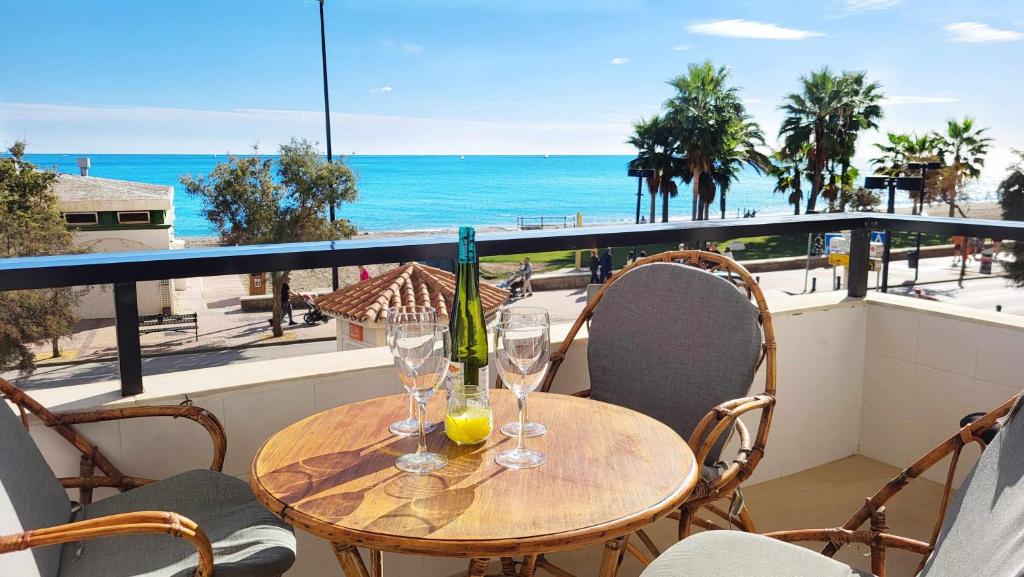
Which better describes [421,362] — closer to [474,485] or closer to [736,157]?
[474,485]

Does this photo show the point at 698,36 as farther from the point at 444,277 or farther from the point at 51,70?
the point at 444,277

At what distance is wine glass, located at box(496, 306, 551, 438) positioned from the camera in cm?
127

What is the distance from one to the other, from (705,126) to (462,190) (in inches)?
1320

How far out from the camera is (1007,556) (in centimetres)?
91

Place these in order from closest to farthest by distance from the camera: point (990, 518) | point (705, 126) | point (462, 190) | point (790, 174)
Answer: point (990, 518) < point (790, 174) < point (705, 126) < point (462, 190)

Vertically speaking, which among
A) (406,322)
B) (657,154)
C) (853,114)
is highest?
(853,114)

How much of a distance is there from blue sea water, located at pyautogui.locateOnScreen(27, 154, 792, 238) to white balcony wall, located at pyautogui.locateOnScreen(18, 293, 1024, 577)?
48.0 m

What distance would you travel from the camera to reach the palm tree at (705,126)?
1708 inches

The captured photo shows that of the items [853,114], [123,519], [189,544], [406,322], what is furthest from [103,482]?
[853,114]

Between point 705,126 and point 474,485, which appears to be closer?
point 474,485

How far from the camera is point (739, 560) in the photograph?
51.9 inches

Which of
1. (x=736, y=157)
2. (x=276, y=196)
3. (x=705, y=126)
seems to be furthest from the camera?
(x=736, y=157)

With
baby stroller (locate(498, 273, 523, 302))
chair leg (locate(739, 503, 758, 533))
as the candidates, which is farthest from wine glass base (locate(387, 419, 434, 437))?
baby stroller (locate(498, 273, 523, 302))

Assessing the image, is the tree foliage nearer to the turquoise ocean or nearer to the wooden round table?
the turquoise ocean
